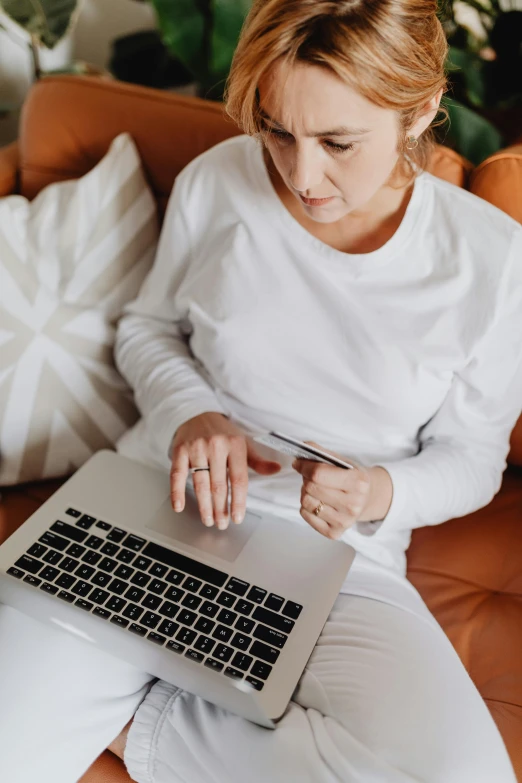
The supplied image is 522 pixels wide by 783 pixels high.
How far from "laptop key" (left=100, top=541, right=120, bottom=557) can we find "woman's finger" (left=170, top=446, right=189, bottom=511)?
10 cm

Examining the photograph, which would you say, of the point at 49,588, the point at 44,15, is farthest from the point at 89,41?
the point at 49,588

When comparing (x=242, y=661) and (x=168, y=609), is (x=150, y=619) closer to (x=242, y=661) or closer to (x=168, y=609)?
(x=168, y=609)

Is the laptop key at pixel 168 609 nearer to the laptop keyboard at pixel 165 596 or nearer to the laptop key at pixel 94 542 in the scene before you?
the laptop keyboard at pixel 165 596

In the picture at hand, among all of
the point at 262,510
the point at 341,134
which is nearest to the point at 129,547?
the point at 262,510

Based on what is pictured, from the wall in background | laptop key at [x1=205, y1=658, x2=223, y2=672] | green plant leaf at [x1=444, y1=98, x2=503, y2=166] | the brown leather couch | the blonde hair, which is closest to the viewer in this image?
the blonde hair

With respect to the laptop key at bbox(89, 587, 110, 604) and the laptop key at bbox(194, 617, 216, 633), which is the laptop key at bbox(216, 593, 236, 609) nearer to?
the laptop key at bbox(194, 617, 216, 633)

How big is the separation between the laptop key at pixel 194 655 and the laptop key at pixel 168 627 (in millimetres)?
33

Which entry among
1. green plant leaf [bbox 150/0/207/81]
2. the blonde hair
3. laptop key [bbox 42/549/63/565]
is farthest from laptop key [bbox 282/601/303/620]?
green plant leaf [bbox 150/0/207/81]

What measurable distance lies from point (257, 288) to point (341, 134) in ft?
0.98

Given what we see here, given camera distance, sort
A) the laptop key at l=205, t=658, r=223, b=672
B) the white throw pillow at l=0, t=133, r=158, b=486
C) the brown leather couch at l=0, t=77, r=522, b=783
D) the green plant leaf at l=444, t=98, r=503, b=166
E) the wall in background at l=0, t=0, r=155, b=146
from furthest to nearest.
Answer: the wall in background at l=0, t=0, r=155, b=146 → the green plant leaf at l=444, t=98, r=503, b=166 → the white throw pillow at l=0, t=133, r=158, b=486 → the brown leather couch at l=0, t=77, r=522, b=783 → the laptop key at l=205, t=658, r=223, b=672

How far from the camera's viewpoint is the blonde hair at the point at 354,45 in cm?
65

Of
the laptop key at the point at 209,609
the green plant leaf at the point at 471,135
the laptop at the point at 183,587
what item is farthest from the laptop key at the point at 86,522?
the green plant leaf at the point at 471,135

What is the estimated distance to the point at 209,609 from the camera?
81 centimetres

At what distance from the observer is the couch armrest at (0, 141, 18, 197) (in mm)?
1271
